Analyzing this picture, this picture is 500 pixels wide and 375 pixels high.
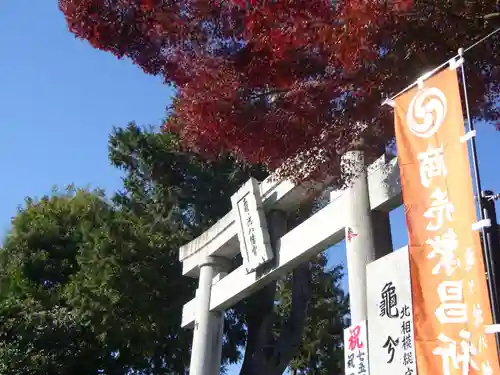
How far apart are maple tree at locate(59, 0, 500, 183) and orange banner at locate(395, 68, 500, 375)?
0.67 metres

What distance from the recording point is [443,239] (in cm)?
379

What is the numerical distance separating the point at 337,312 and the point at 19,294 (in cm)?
959

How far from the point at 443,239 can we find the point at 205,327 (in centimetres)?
564

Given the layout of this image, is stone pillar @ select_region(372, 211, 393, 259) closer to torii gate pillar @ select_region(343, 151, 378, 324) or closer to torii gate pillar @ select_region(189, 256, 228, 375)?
torii gate pillar @ select_region(343, 151, 378, 324)

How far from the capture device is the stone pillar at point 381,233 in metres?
5.69

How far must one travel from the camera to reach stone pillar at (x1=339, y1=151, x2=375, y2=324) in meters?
5.57

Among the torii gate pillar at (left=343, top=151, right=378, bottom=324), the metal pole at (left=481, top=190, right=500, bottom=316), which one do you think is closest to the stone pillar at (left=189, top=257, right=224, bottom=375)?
the torii gate pillar at (left=343, top=151, right=378, bottom=324)

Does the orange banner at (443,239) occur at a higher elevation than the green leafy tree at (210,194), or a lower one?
lower

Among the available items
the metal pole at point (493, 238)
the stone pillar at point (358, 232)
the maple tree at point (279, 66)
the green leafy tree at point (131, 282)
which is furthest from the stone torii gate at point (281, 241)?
the green leafy tree at point (131, 282)

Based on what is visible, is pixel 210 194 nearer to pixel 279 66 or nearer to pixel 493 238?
pixel 279 66

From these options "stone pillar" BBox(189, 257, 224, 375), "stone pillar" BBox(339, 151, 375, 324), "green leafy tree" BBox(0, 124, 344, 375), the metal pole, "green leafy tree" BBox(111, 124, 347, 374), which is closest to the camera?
the metal pole

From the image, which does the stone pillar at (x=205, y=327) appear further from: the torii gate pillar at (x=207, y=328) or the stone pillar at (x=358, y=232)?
the stone pillar at (x=358, y=232)

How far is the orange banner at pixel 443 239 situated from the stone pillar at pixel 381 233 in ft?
5.26

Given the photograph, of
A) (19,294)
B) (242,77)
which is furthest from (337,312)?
(242,77)
